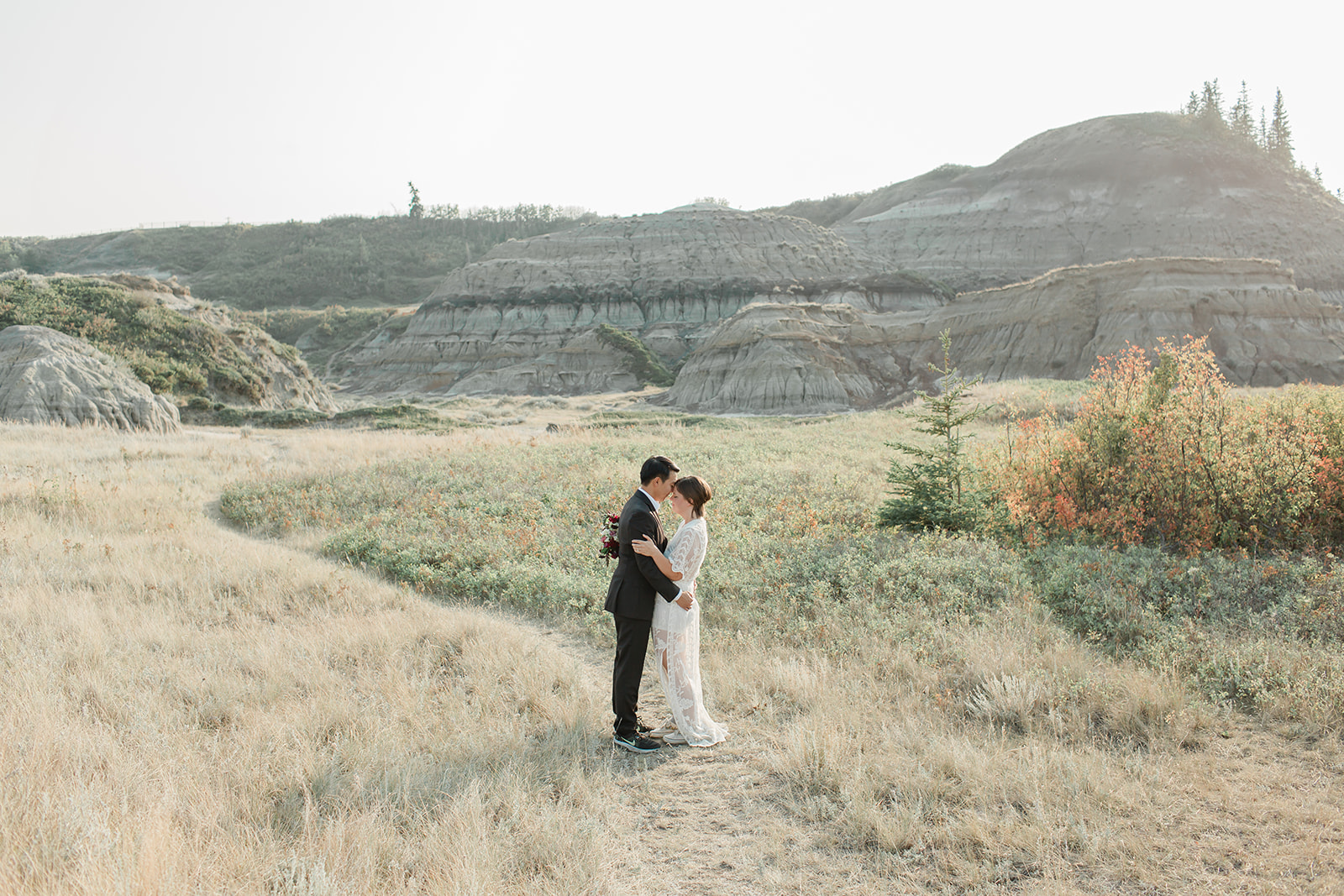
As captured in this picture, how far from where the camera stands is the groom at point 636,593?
4.86m

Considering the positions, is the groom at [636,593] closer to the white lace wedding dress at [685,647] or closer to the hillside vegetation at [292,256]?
the white lace wedding dress at [685,647]

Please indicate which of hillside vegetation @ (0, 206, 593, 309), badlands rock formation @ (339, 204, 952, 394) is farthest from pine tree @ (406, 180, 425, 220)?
badlands rock formation @ (339, 204, 952, 394)

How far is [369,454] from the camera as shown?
1870 cm

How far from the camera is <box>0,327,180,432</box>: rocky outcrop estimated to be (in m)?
21.9

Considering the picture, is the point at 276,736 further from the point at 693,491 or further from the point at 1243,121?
the point at 1243,121

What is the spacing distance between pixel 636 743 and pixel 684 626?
883 millimetres

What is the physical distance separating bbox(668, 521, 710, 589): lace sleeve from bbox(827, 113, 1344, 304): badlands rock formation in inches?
2869

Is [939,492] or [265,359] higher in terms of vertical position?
[265,359]

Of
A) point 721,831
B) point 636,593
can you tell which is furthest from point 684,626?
point 721,831

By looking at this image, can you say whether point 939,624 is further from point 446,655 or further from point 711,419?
point 711,419

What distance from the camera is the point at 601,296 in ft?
228

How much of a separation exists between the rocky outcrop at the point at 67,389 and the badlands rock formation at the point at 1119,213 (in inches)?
2597

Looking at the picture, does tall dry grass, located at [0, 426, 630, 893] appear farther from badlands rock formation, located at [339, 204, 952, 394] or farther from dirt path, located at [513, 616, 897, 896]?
badlands rock formation, located at [339, 204, 952, 394]

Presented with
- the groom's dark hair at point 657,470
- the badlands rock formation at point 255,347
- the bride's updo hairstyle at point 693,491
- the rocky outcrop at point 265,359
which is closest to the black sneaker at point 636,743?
the bride's updo hairstyle at point 693,491
